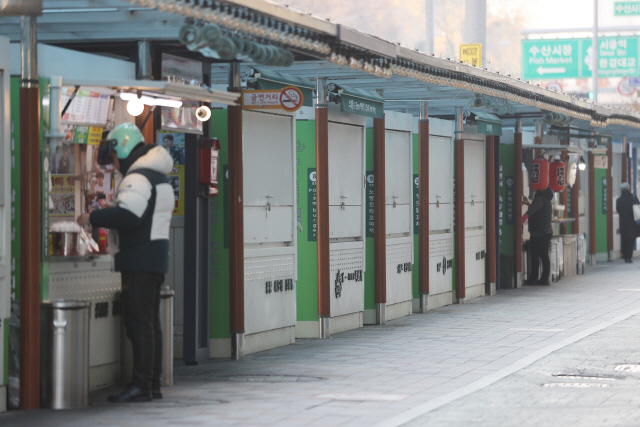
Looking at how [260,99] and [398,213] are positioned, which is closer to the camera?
[260,99]

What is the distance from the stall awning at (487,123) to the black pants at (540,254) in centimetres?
255

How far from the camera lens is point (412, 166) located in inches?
573

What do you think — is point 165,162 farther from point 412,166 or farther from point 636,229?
point 636,229

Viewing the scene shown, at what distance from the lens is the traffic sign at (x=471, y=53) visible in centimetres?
1927

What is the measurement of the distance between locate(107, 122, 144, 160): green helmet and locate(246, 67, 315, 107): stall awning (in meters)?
2.62

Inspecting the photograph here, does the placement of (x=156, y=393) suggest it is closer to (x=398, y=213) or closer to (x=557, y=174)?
(x=398, y=213)

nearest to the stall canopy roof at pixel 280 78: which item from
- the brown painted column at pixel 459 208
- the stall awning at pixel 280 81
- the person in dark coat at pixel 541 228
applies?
the stall awning at pixel 280 81

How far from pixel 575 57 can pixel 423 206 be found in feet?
69.8

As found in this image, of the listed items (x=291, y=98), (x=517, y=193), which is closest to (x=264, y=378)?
(x=291, y=98)

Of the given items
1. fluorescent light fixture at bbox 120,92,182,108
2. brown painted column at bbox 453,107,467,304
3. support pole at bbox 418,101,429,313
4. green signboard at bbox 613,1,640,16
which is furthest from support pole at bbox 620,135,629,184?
fluorescent light fixture at bbox 120,92,182,108

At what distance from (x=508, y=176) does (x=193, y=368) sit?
10.0 meters

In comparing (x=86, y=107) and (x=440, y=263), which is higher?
(x=86, y=107)

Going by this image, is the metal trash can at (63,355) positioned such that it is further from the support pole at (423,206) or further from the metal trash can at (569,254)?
the metal trash can at (569,254)

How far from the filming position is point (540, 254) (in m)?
19.1
